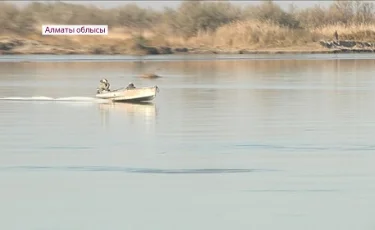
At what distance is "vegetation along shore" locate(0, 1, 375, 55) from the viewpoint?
8588 cm

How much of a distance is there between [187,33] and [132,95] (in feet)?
181

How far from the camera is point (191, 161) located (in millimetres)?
20219

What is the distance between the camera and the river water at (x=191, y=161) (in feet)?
50.3

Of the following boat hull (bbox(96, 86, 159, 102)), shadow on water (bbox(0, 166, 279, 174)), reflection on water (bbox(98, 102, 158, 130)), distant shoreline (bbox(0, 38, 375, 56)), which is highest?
distant shoreline (bbox(0, 38, 375, 56))

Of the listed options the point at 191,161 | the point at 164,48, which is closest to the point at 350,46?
the point at 164,48

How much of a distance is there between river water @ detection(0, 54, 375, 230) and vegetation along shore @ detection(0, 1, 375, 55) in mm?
46608

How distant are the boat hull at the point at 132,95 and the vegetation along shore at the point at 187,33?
163ft

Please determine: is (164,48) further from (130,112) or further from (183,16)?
(130,112)

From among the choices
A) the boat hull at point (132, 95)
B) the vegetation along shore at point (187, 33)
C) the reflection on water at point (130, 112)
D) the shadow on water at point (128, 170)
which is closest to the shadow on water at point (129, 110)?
the reflection on water at point (130, 112)

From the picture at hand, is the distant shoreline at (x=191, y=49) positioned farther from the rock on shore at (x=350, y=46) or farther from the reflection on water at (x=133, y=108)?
the reflection on water at (x=133, y=108)

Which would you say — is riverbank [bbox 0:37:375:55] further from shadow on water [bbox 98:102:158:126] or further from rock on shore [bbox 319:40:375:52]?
shadow on water [bbox 98:102:158:126]

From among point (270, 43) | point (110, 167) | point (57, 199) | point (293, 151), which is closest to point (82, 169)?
point (110, 167)

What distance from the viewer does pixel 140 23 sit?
293 ft

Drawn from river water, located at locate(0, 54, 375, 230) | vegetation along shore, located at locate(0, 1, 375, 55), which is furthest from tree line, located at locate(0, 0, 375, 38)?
river water, located at locate(0, 54, 375, 230)
